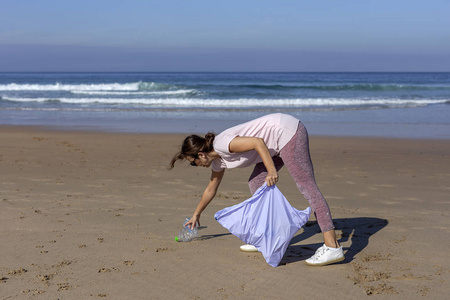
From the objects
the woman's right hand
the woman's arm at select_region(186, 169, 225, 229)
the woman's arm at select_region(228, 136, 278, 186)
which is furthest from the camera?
the woman's right hand

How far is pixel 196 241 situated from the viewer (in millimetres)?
4539

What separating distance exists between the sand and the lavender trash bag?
165 mm

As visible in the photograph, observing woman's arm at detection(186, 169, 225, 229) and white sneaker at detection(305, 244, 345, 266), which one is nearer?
white sneaker at detection(305, 244, 345, 266)

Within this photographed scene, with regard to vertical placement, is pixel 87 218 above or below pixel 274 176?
below

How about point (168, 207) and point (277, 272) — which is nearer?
point (277, 272)

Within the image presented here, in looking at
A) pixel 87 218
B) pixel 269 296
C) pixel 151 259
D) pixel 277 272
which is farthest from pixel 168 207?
pixel 269 296

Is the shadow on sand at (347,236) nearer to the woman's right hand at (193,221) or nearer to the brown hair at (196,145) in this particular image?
the woman's right hand at (193,221)

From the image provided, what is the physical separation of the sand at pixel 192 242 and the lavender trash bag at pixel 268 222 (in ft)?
0.54

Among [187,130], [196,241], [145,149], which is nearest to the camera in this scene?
[196,241]

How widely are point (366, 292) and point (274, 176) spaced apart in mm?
1038

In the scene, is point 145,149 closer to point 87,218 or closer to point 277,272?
point 87,218

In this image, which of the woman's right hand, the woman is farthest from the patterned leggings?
the woman's right hand

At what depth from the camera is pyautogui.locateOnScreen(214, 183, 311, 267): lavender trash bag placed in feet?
12.7

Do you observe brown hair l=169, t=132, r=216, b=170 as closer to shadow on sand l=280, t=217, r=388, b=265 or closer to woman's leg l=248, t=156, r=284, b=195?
woman's leg l=248, t=156, r=284, b=195
